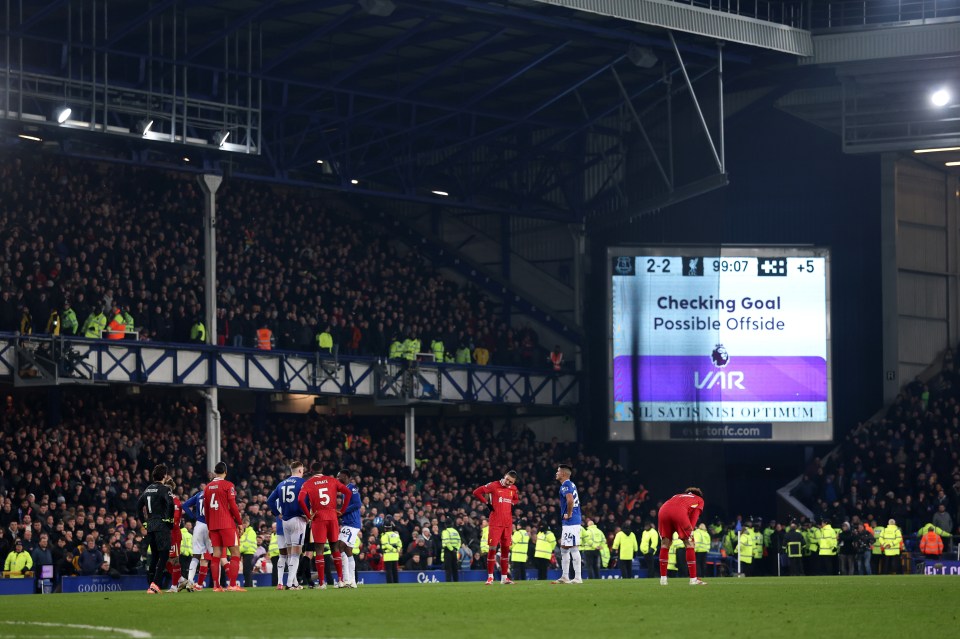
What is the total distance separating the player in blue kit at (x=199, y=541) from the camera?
92.4ft

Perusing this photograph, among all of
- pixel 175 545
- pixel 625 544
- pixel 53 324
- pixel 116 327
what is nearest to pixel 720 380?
pixel 625 544

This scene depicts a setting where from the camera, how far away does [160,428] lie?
148 feet

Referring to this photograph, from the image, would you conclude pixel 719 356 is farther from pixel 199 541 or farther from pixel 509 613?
pixel 509 613

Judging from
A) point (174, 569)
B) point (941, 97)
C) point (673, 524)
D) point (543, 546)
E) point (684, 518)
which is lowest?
point (543, 546)

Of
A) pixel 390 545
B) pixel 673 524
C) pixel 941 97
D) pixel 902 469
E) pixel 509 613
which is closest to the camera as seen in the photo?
pixel 509 613

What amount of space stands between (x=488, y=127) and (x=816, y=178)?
10.5m

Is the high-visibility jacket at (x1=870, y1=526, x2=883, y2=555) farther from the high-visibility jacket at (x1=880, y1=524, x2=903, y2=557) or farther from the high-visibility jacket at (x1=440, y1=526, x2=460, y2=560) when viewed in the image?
the high-visibility jacket at (x1=440, y1=526, x2=460, y2=560)

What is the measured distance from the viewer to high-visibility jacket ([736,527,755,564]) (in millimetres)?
45500

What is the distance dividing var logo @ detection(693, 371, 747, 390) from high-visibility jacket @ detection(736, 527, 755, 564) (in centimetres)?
692

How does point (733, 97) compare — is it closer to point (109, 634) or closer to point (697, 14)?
point (697, 14)

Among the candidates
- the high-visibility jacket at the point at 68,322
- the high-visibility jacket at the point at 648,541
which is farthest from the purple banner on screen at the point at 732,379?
the high-visibility jacket at the point at 68,322

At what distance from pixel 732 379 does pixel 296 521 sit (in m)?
25.6

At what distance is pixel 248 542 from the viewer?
122 ft

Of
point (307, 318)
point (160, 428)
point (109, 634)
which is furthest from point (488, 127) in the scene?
point (109, 634)
